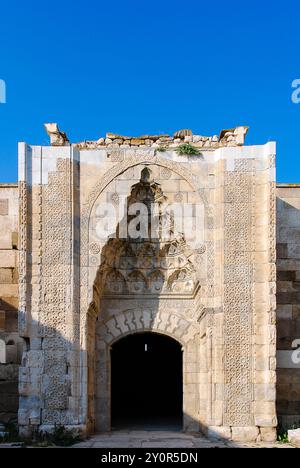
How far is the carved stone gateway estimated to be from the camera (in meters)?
10.1

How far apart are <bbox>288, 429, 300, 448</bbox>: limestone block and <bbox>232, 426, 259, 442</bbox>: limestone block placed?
504 mm

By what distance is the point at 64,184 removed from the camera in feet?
34.1

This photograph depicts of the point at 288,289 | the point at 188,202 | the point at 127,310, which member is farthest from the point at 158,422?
the point at 188,202

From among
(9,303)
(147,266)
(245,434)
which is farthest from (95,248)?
(245,434)

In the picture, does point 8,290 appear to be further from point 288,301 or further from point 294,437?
point 294,437

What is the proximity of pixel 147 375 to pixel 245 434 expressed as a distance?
690 centimetres

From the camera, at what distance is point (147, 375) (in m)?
16.6

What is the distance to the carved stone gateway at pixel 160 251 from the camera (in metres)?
10.1

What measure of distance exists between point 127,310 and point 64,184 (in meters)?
2.44

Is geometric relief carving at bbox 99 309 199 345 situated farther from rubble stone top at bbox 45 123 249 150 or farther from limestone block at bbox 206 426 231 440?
rubble stone top at bbox 45 123 249 150

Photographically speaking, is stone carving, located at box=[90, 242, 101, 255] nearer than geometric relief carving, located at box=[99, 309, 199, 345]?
Yes

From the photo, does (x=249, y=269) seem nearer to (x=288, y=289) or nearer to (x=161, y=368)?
(x=288, y=289)

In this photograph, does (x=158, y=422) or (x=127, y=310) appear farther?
(x=158, y=422)

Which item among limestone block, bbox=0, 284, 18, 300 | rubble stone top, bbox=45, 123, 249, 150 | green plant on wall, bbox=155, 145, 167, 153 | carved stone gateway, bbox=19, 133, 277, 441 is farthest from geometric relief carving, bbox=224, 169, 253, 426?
limestone block, bbox=0, 284, 18, 300
